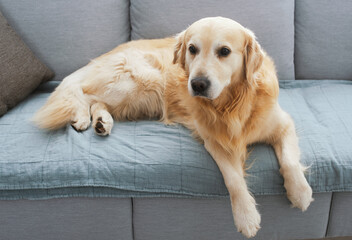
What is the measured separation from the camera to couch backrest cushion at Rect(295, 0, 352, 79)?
6.87ft

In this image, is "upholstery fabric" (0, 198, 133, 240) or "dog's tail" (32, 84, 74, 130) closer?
"upholstery fabric" (0, 198, 133, 240)

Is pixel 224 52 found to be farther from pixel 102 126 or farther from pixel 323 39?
pixel 323 39

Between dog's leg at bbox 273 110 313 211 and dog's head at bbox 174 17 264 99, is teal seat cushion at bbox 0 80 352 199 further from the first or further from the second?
dog's head at bbox 174 17 264 99

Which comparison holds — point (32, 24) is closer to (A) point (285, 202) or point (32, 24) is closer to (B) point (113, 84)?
(B) point (113, 84)

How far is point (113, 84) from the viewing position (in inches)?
72.7

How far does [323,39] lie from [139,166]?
4.77ft

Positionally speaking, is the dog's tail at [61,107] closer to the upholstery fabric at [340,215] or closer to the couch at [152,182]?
the couch at [152,182]

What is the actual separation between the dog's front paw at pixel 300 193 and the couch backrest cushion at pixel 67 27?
55.4 inches

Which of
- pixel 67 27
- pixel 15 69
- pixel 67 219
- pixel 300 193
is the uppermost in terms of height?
pixel 67 27

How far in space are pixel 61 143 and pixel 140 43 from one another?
0.78 metres

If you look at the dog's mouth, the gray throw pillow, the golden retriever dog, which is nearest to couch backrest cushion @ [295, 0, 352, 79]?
the golden retriever dog

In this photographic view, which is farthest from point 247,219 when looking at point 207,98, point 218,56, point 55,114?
point 55,114

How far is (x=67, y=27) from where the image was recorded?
209 cm

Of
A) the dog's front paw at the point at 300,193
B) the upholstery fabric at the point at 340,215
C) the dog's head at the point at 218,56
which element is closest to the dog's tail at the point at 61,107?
the dog's head at the point at 218,56
